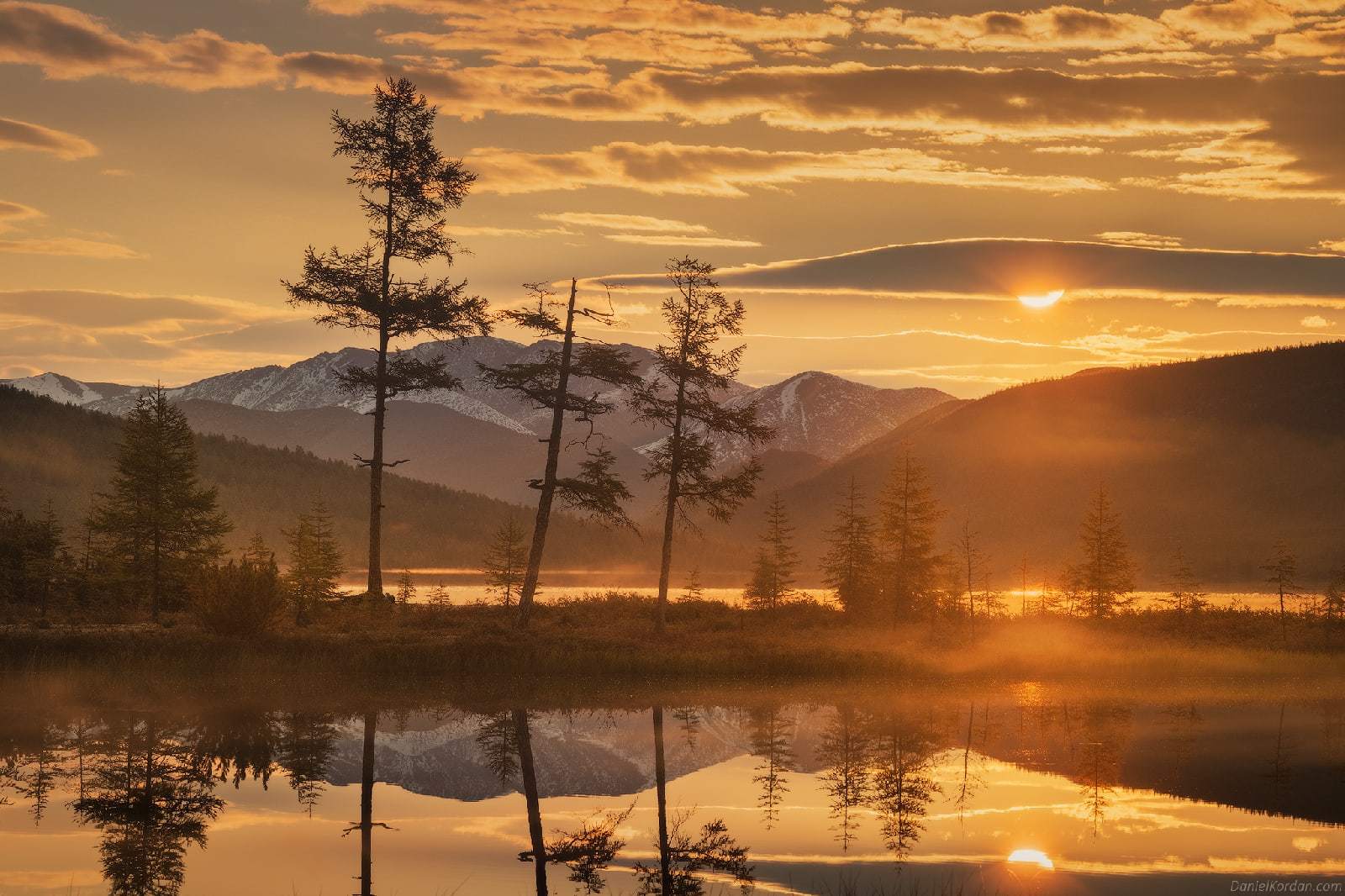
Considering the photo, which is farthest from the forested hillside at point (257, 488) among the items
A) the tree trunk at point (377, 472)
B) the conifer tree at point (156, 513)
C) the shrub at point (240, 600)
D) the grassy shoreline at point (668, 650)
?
the shrub at point (240, 600)

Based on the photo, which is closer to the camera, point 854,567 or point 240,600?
point 240,600

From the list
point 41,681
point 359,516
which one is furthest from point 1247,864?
point 359,516

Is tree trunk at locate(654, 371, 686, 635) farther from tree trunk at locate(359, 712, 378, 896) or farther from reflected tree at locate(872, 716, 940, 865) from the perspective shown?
tree trunk at locate(359, 712, 378, 896)

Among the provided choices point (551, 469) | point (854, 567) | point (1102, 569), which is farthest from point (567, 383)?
point (1102, 569)

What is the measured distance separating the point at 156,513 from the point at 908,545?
3259 centimetres

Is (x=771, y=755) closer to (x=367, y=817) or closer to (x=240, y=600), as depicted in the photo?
(x=367, y=817)

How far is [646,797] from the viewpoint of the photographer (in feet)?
64.4

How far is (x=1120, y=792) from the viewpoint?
64.1ft

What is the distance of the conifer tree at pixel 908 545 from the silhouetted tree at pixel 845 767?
2708 cm

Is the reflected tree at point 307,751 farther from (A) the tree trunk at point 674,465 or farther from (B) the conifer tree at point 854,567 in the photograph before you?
(B) the conifer tree at point 854,567

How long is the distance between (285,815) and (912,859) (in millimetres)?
8491

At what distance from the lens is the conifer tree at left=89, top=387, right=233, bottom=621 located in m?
39.6

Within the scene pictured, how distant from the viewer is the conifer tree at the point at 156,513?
3962 centimetres

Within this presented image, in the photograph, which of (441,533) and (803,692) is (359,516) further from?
(803,692)
